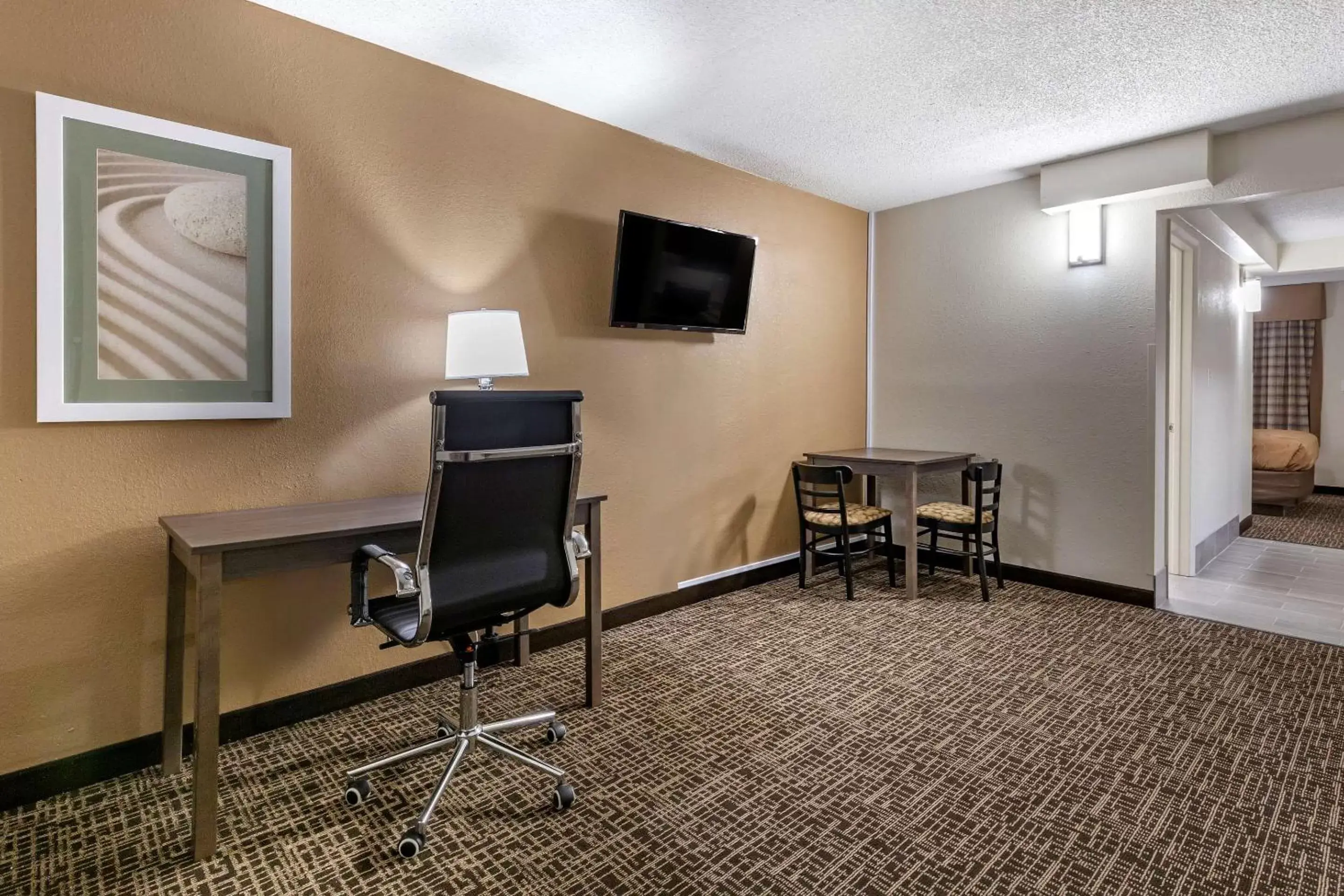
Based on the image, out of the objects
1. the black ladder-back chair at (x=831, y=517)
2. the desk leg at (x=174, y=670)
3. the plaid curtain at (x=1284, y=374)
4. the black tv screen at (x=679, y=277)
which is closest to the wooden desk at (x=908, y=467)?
the black ladder-back chair at (x=831, y=517)

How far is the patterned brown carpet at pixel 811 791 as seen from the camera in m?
1.82

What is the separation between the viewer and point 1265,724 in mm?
2619

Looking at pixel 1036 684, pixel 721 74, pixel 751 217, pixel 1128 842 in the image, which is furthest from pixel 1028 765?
pixel 751 217

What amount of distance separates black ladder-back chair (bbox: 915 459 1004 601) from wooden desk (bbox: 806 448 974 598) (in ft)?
0.31

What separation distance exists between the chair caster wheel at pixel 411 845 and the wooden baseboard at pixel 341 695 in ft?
3.01

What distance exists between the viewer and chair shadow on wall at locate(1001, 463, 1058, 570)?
14.7ft

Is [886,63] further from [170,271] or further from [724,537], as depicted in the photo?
[170,271]

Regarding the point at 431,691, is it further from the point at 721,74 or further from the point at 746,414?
the point at 721,74

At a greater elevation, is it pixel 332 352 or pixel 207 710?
pixel 332 352

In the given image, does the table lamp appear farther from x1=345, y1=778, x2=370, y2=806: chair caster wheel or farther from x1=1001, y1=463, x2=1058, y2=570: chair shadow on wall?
x1=1001, y1=463, x2=1058, y2=570: chair shadow on wall

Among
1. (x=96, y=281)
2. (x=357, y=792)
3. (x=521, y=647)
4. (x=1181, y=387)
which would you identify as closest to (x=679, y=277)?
(x=521, y=647)

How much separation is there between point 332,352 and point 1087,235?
13.6 ft

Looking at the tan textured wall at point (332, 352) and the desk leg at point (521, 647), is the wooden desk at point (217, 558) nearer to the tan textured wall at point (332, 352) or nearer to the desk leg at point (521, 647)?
the tan textured wall at point (332, 352)

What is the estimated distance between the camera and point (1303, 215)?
5.29 meters
